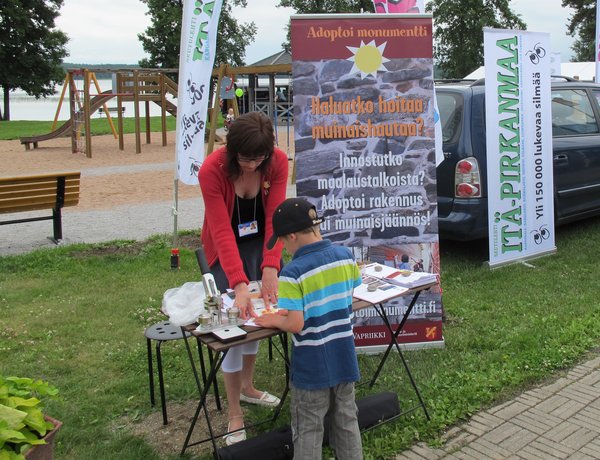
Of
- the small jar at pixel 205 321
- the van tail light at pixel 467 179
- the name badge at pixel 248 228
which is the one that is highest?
the van tail light at pixel 467 179

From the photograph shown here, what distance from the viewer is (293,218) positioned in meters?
2.67

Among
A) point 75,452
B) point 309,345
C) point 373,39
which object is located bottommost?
point 75,452

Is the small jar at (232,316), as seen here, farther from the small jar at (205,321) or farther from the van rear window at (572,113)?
the van rear window at (572,113)

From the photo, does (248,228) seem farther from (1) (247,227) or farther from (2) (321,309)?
(2) (321,309)

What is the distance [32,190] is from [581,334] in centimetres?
600

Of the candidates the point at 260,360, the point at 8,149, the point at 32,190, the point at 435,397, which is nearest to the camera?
the point at 435,397

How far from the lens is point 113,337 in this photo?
193 inches

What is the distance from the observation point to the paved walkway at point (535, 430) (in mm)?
3264

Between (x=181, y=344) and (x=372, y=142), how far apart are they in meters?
1.98

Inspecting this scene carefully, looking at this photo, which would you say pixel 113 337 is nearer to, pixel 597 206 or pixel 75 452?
pixel 75 452

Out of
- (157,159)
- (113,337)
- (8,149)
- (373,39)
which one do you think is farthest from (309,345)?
(8,149)

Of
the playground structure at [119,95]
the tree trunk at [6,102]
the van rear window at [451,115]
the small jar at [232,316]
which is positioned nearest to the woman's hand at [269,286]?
the small jar at [232,316]

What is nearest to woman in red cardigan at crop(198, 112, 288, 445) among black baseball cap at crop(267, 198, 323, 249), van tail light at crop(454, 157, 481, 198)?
black baseball cap at crop(267, 198, 323, 249)

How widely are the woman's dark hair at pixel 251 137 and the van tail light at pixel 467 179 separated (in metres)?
3.57
